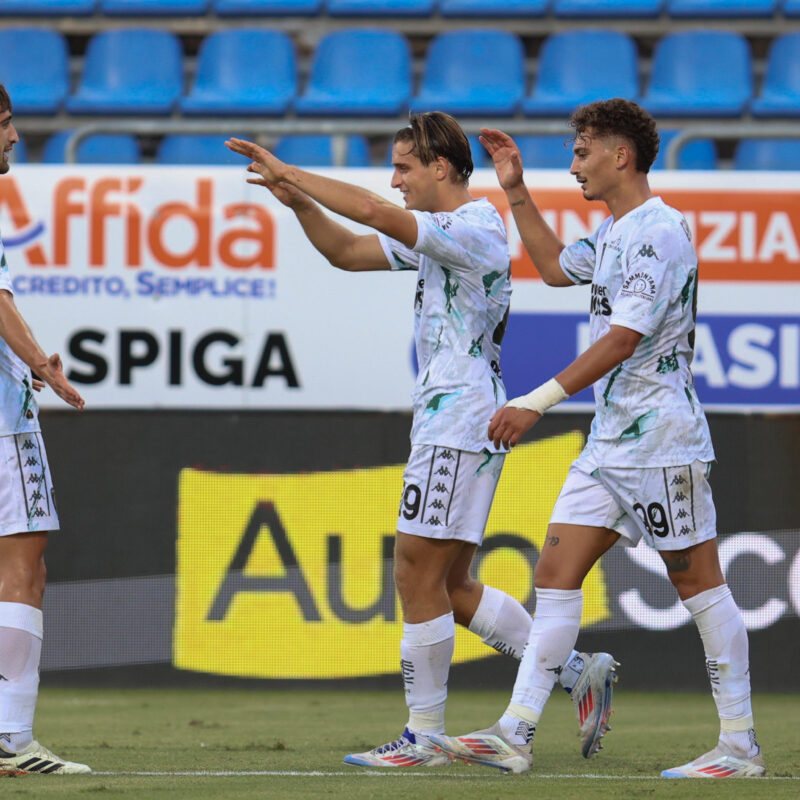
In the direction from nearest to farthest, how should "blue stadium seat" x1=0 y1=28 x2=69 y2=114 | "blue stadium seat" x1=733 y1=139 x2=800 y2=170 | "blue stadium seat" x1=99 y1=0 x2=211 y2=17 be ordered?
"blue stadium seat" x1=733 y1=139 x2=800 y2=170 → "blue stadium seat" x1=0 y1=28 x2=69 y2=114 → "blue stadium seat" x1=99 y1=0 x2=211 y2=17

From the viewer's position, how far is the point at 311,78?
38.3ft

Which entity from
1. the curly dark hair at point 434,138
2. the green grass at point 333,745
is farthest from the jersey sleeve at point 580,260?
the green grass at point 333,745

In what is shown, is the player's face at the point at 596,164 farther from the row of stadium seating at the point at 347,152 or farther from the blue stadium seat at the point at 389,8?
the blue stadium seat at the point at 389,8

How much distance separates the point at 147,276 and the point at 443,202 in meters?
3.95

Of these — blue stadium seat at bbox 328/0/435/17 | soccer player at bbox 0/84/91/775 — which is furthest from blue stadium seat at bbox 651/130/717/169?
soccer player at bbox 0/84/91/775

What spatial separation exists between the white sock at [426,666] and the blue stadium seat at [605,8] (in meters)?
8.19

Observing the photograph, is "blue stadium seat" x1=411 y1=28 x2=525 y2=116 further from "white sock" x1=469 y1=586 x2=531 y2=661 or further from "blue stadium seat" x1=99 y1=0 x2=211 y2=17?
"white sock" x1=469 y1=586 x2=531 y2=661

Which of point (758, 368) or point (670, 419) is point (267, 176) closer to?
point (670, 419)

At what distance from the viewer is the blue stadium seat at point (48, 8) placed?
12.3 meters

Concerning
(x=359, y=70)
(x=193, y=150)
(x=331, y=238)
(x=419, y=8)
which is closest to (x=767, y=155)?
(x=359, y=70)

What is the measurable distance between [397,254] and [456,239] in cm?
41

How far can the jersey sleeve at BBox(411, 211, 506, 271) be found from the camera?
453cm

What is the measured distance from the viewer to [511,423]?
4.27m

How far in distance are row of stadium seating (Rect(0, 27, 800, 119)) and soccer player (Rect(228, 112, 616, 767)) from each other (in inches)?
247
